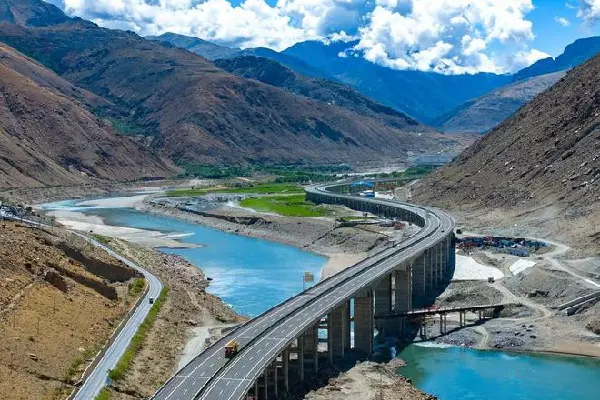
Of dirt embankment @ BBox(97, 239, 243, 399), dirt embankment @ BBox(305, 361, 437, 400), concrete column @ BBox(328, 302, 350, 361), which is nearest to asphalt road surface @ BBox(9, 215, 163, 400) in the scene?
dirt embankment @ BBox(97, 239, 243, 399)

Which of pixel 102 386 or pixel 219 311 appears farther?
pixel 219 311

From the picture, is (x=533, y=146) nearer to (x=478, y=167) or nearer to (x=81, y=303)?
(x=478, y=167)

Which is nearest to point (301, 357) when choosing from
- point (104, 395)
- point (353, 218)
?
point (104, 395)

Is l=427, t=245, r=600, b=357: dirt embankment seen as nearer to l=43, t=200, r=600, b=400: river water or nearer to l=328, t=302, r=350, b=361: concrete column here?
l=43, t=200, r=600, b=400: river water

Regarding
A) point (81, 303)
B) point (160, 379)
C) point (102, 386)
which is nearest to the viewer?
point (102, 386)

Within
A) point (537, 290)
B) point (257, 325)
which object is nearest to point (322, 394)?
point (257, 325)

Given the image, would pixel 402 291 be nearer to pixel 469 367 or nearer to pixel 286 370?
pixel 469 367

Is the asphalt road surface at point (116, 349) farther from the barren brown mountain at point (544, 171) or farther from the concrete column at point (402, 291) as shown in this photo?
the barren brown mountain at point (544, 171)
